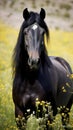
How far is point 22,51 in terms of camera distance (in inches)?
199

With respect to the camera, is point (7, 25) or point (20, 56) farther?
point (7, 25)

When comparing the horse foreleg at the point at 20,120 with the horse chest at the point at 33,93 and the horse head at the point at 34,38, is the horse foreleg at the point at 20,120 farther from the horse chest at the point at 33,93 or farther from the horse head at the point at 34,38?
the horse head at the point at 34,38

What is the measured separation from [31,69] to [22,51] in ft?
0.68

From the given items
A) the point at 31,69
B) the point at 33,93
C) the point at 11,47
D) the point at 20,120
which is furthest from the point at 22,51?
the point at 11,47

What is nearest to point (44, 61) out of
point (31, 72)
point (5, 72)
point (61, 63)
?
point (31, 72)

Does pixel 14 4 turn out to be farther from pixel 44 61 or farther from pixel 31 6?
pixel 44 61

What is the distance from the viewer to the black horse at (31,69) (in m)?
4.87

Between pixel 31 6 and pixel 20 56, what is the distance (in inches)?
131

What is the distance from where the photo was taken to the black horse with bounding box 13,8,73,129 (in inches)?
192

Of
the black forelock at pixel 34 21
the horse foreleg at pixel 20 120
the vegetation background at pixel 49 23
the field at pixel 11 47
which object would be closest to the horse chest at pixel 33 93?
the horse foreleg at pixel 20 120

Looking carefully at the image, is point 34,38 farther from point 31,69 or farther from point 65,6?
point 65,6

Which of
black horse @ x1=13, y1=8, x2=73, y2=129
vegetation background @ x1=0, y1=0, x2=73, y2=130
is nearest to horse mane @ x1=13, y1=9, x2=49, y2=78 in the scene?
black horse @ x1=13, y1=8, x2=73, y2=129

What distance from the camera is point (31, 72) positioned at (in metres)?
5.10

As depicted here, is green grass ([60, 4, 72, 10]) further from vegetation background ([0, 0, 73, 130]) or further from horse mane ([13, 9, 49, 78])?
horse mane ([13, 9, 49, 78])
